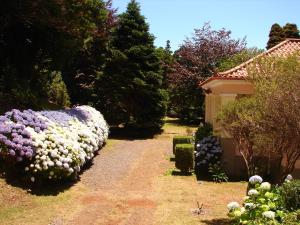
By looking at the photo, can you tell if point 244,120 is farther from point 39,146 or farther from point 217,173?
point 39,146

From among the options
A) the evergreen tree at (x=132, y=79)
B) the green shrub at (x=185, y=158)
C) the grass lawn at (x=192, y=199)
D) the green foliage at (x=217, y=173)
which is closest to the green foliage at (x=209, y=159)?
the green foliage at (x=217, y=173)

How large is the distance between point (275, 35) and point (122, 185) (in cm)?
2728

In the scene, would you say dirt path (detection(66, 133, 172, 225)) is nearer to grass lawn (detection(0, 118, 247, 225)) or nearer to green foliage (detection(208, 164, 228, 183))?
grass lawn (detection(0, 118, 247, 225))

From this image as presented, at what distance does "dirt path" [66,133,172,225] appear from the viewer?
9477 millimetres

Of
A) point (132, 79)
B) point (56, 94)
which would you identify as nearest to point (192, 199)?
point (56, 94)

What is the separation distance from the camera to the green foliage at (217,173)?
46.5ft

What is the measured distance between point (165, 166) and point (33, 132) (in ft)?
20.9

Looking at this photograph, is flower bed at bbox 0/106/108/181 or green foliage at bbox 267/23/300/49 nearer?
flower bed at bbox 0/106/108/181

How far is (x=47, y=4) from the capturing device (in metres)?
Result: 15.6

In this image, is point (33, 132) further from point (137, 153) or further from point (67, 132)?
point (137, 153)

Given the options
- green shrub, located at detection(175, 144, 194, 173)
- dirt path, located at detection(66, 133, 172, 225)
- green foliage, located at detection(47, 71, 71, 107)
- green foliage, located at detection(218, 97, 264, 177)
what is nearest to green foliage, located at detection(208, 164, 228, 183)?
green shrub, located at detection(175, 144, 194, 173)

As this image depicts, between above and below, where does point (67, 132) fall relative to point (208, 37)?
below

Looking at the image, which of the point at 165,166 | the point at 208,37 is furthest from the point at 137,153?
the point at 208,37

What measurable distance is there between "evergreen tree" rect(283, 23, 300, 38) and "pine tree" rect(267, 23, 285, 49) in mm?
344
